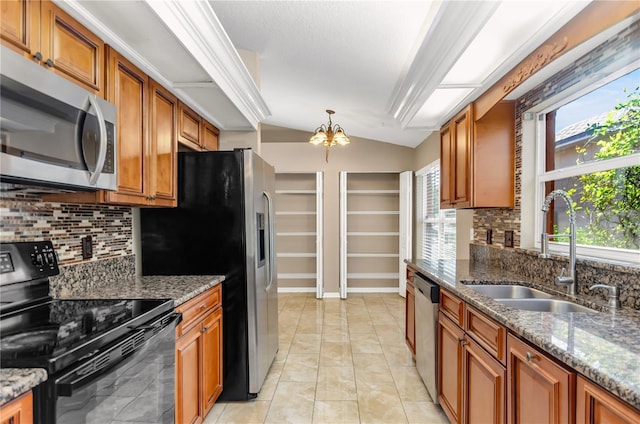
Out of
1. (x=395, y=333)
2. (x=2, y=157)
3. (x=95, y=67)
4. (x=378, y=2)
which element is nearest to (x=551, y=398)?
(x=2, y=157)

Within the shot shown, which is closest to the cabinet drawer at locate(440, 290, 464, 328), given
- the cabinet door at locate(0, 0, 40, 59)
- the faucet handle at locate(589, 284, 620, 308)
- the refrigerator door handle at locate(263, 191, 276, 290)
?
the faucet handle at locate(589, 284, 620, 308)

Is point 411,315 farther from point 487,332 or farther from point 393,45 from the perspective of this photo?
point 393,45

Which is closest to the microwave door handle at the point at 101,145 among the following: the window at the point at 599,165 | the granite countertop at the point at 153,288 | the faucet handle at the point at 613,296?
the granite countertop at the point at 153,288

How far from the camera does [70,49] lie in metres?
1.49

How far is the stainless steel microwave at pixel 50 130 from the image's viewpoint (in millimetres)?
1151

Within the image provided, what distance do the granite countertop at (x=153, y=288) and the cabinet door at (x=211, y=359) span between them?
0.79 feet

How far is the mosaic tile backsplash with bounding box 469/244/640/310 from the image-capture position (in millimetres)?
1511

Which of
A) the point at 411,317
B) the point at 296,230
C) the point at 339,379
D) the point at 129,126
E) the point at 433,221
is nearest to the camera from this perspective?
the point at 129,126

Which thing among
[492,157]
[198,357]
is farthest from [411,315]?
[198,357]

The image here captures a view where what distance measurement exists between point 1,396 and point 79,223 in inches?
53.2

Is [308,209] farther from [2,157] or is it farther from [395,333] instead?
[2,157]

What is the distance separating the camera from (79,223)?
6.55 feet

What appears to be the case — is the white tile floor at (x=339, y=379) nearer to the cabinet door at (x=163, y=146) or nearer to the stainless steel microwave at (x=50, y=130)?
the cabinet door at (x=163, y=146)

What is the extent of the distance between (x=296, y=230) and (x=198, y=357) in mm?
3991
